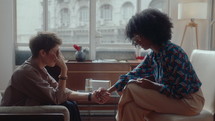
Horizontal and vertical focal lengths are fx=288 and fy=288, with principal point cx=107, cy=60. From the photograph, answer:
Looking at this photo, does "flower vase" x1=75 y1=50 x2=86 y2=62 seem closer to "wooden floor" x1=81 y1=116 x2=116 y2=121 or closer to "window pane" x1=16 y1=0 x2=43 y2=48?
"wooden floor" x1=81 y1=116 x2=116 y2=121

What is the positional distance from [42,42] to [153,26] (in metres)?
0.76

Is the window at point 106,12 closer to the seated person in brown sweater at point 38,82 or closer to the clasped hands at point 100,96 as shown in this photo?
the clasped hands at point 100,96

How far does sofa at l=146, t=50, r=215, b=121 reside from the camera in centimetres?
194

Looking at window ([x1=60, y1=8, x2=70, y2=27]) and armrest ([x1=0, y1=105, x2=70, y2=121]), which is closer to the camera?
armrest ([x1=0, y1=105, x2=70, y2=121])

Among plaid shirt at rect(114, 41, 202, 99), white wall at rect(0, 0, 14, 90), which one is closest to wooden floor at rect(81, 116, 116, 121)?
white wall at rect(0, 0, 14, 90)

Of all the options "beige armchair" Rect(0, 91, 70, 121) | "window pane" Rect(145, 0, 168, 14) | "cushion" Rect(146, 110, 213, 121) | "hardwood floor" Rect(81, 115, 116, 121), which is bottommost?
"hardwood floor" Rect(81, 115, 116, 121)

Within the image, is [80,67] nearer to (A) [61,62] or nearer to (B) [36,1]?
(B) [36,1]

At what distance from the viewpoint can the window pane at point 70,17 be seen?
450 centimetres

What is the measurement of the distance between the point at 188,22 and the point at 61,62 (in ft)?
9.20

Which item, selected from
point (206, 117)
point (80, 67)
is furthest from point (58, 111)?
point (80, 67)

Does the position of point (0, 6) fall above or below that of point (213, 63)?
above

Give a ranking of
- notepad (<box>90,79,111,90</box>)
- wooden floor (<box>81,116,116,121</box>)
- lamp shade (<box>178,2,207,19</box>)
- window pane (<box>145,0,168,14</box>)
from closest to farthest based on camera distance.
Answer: notepad (<box>90,79,111,90</box>) < lamp shade (<box>178,2,207,19</box>) < wooden floor (<box>81,116,116,121</box>) < window pane (<box>145,0,168,14</box>)

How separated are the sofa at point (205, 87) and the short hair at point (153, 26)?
481 mm

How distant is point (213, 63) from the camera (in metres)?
2.21
